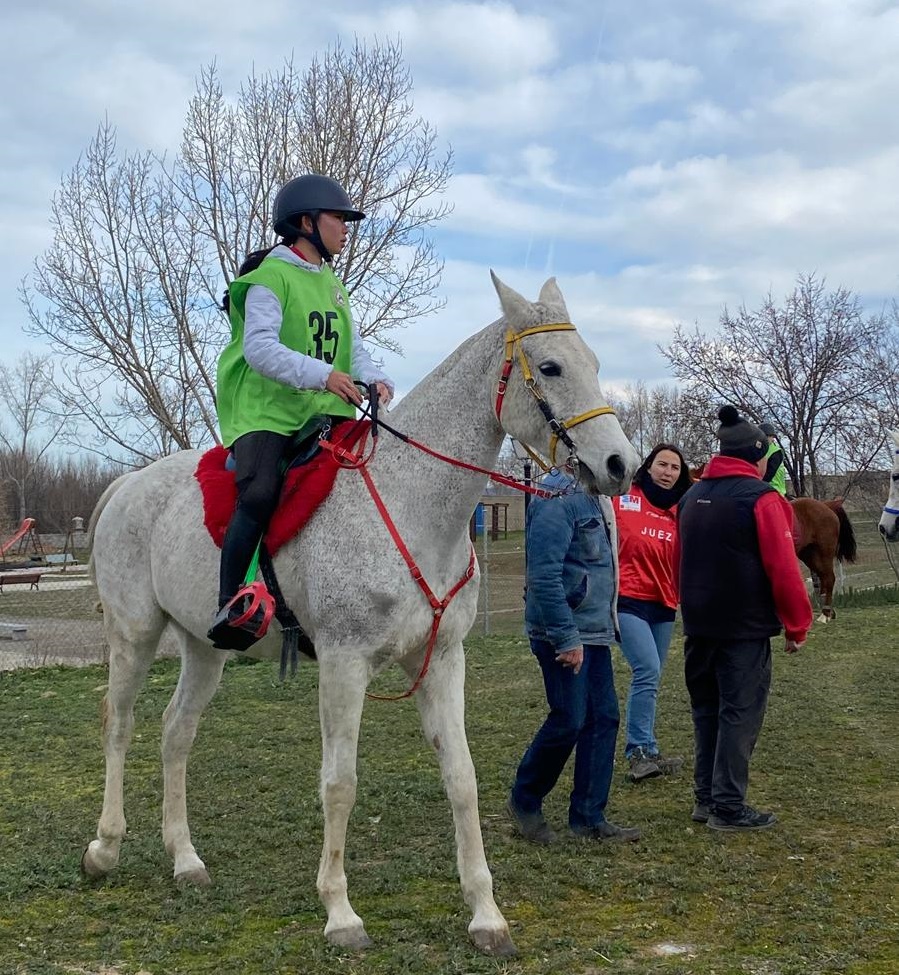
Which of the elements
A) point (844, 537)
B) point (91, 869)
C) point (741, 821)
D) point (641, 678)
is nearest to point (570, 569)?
point (741, 821)

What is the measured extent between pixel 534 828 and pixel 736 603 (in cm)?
166

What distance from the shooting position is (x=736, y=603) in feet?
17.4

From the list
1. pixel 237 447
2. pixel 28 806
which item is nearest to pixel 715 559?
pixel 237 447

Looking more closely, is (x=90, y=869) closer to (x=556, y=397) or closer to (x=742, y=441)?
(x=556, y=397)

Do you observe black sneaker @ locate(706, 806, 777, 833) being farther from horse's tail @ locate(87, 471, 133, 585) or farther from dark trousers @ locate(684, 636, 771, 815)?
horse's tail @ locate(87, 471, 133, 585)

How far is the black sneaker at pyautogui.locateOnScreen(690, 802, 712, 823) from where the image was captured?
5.39 meters

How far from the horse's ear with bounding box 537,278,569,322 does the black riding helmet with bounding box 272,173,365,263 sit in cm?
109

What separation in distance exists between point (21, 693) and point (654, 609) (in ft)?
25.1

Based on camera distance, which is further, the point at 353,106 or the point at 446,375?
the point at 353,106

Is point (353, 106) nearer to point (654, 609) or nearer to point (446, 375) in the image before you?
point (654, 609)

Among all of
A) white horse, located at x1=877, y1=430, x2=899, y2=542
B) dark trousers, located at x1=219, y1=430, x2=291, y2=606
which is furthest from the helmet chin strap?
white horse, located at x1=877, y1=430, x2=899, y2=542

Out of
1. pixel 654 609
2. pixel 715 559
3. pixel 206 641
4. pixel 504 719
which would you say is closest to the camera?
pixel 206 641

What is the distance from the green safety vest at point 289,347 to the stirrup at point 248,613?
2.39 ft

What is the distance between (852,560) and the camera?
55.3 ft
